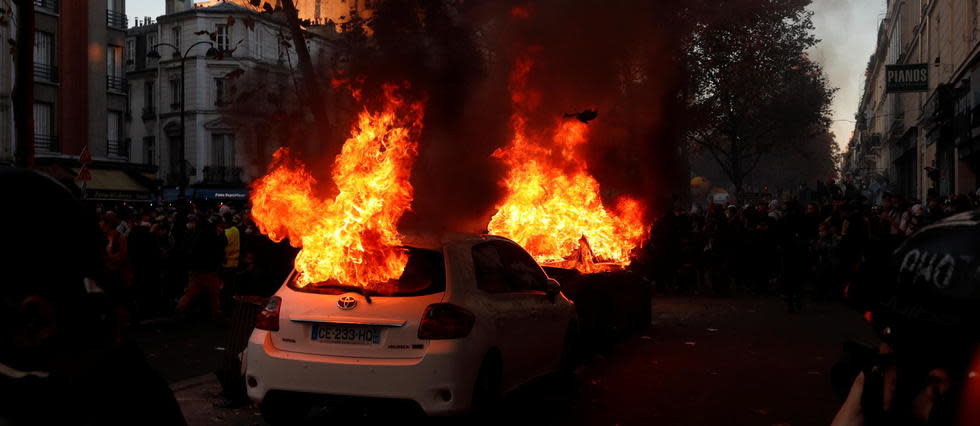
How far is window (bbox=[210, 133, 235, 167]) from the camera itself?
51156 mm

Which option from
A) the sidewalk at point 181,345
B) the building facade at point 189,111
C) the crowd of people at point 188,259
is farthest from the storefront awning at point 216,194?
the sidewalk at point 181,345

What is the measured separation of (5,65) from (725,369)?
28063 millimetres

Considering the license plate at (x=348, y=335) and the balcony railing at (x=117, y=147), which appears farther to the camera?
the balcony railing at (x=117, y=147)

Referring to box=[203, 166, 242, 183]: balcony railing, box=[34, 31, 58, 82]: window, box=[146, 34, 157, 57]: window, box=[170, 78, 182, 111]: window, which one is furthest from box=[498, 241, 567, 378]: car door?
box=[146, 34, 157, 57]: window

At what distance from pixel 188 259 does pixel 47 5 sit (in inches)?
886

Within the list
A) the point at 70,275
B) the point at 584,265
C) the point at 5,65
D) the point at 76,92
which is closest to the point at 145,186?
the point at 76,92

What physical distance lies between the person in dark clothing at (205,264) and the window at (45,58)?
71.4ft

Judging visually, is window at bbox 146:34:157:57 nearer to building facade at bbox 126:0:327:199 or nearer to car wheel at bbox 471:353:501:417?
building facade at bbox 126:0:327:199

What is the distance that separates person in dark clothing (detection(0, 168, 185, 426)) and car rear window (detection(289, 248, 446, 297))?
474 centimetres

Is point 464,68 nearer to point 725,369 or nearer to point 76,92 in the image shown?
point 725,369

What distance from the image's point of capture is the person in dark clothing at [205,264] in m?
13.1

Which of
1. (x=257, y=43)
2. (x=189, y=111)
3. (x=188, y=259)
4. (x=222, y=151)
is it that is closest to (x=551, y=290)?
(x=188, y=259)

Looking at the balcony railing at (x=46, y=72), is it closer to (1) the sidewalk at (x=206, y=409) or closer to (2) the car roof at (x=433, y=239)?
(1) the sidewalk at (x=206, y=409)

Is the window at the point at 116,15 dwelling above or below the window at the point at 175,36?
below
